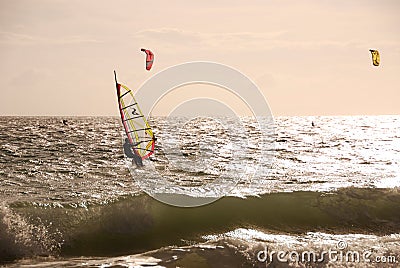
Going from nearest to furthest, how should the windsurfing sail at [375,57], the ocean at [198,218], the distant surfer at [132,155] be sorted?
the ocean at [198,218] < the windsurfing sail at [375,57] < the distant surfer at [132,155]

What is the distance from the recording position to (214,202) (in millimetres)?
15195

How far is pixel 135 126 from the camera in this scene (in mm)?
21234

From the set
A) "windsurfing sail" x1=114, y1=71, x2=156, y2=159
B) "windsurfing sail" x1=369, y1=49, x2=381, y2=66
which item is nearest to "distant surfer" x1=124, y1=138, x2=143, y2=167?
"windsurfing sail" x1=114, y1=71, x2=156, y2=159

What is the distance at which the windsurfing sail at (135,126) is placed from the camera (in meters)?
20.2

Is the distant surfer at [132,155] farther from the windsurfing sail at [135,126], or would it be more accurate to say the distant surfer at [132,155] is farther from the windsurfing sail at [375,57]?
the windsurfing sail at [375,57]

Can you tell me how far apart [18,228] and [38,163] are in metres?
14.6

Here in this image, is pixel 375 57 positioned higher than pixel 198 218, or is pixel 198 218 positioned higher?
pixel 375 57

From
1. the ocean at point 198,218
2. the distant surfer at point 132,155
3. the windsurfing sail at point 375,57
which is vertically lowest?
the ocean at point 198,218

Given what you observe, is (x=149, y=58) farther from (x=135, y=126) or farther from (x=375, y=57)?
(x=375, y=57)

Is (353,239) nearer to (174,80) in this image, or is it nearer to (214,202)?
(214,202)

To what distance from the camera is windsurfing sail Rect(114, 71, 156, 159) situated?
2018cm

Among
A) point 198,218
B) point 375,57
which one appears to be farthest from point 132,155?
point 375,57

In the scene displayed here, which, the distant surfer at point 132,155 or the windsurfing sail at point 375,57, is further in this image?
the distant surfer at point 132,155

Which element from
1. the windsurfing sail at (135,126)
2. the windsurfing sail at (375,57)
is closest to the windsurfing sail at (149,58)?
the windsurfing sail at (135,126)
